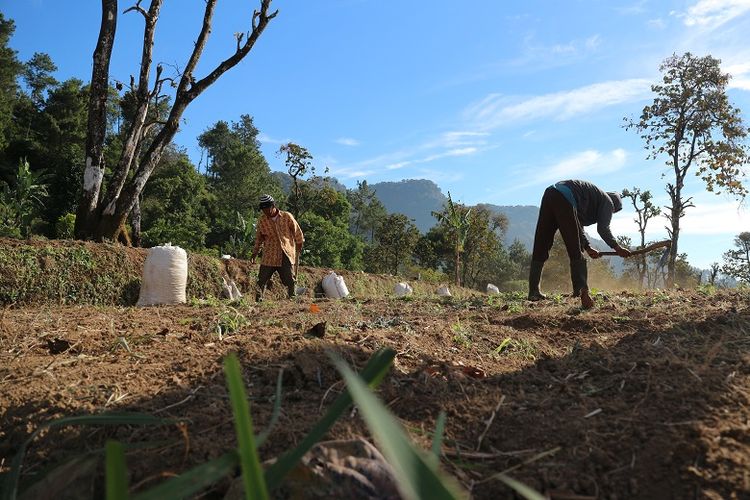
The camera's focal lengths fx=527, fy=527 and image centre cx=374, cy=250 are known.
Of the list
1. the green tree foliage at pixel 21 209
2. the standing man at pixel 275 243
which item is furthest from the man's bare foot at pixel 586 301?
the green tree foliage at pixel 21 209

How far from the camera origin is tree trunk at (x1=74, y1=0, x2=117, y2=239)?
757cm

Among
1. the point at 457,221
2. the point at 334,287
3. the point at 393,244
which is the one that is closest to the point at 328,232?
the point at 457,221

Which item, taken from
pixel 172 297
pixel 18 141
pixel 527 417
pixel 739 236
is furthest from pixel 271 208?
pixel 739 236

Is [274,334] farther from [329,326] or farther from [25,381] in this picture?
[25,381]

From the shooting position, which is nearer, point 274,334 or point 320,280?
point 274,334

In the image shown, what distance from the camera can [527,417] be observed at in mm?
1595

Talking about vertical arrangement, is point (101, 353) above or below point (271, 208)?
below

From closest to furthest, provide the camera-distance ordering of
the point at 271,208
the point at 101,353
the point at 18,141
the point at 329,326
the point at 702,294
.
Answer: the point at 101,353
the point at 329,326
the point at 702,294
the point at 271,208
the point at 18,141

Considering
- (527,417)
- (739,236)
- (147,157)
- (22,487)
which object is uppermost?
(739,236)

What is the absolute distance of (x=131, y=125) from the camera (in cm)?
795

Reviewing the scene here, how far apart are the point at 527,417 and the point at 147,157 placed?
768 cm

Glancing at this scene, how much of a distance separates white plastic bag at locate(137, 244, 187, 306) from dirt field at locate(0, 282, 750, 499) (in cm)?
307

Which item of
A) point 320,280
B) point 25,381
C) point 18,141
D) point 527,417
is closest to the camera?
point 527,417

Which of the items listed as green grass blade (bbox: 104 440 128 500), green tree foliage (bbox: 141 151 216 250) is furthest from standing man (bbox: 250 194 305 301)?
green tree foliage (bbox: 141 151 216 250)
